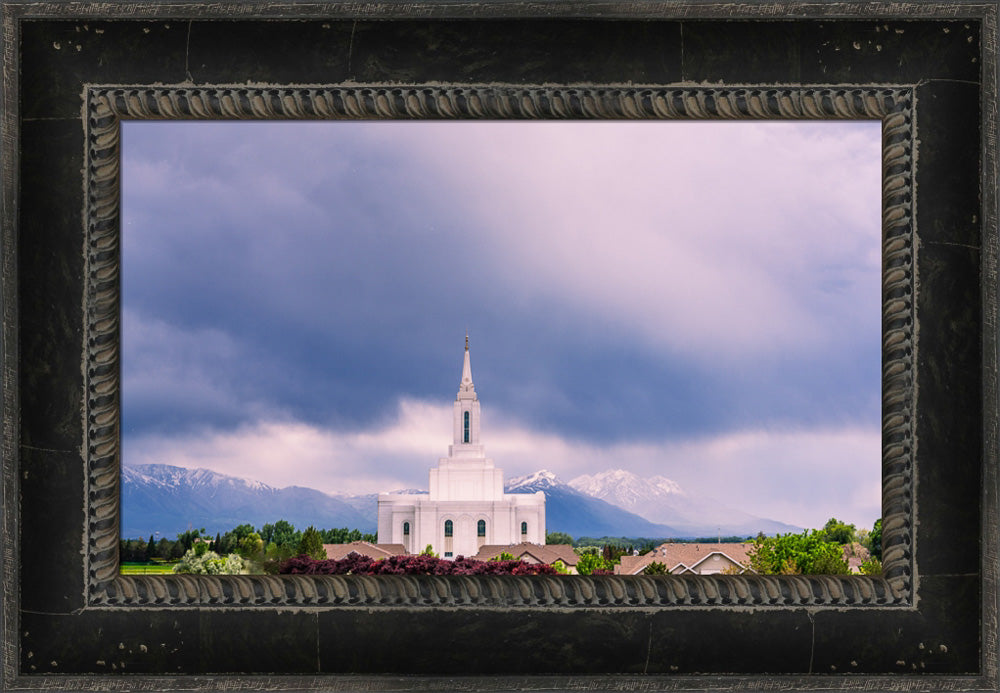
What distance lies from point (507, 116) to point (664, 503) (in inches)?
88.0

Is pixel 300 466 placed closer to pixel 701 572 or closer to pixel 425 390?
pixel 425 390

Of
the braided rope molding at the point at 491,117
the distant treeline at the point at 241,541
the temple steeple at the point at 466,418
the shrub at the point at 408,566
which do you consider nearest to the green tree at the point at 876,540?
the braided rope molding at the point at 491,117

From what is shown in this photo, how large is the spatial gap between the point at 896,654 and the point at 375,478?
9.35 ft

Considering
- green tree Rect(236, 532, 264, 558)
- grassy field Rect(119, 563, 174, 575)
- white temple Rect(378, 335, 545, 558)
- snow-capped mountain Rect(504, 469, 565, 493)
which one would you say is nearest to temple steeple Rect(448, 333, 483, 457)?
white temple Rect(378, 335, 545, 558)

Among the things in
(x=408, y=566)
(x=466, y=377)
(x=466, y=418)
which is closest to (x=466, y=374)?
(x=466, y=377)

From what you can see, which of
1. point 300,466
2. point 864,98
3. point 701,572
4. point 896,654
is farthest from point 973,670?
point 300,466

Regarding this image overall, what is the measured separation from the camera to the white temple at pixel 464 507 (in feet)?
16.0

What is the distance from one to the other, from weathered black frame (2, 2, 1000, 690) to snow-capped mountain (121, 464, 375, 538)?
0.19m

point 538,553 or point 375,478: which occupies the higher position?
point 375,478

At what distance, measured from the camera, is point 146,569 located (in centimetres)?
479

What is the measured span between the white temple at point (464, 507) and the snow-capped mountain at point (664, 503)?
341 mm

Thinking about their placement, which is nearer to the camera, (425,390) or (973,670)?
(973,670)

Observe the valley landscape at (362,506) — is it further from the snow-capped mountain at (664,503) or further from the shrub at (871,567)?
the shrub at (871,567)

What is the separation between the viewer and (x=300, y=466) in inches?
205
